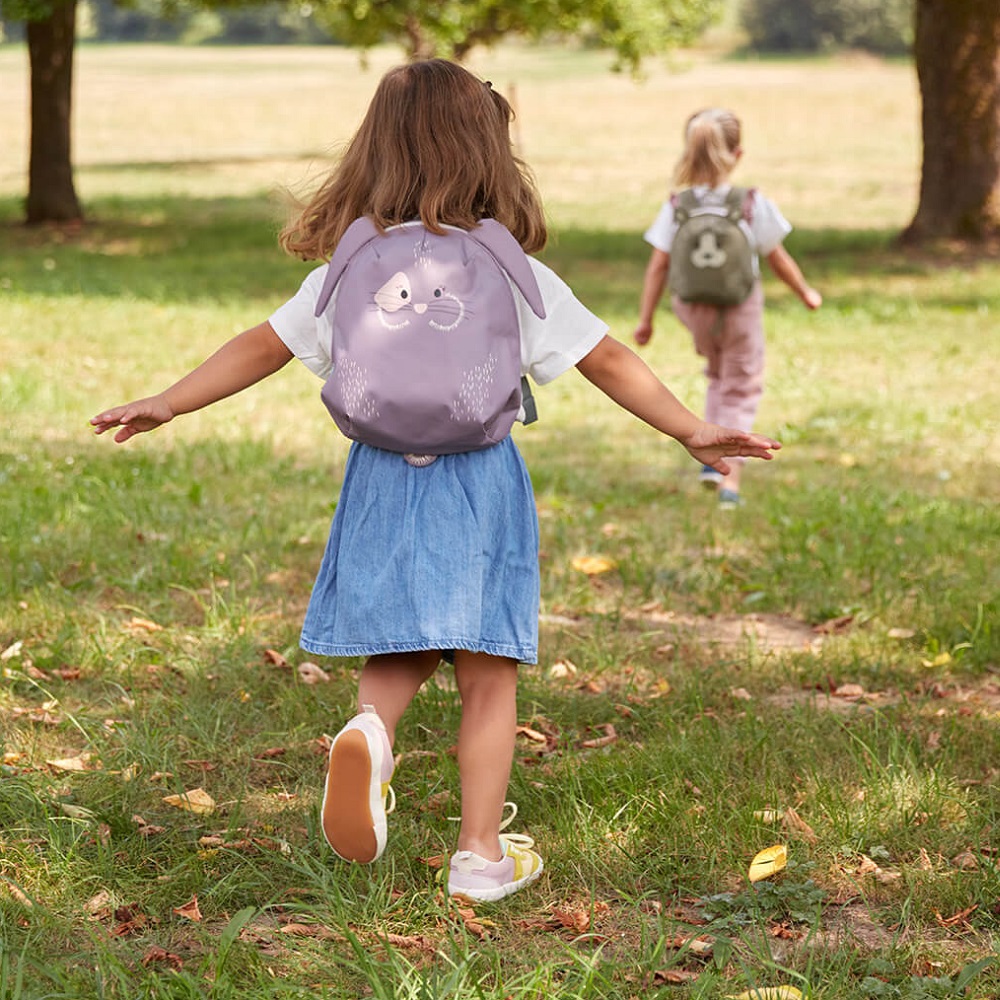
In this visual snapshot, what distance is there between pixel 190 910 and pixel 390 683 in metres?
0.61

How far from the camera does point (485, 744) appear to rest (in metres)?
3.04

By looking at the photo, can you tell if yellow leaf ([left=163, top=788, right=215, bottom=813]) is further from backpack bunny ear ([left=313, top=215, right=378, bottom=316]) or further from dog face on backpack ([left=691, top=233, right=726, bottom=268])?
dog face on backpack ([left=691, top=233, right=726, bottom=268])

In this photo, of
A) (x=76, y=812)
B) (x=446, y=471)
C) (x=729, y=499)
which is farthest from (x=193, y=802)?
(x=729, y=499)

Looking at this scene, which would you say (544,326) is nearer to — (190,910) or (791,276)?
(190,910)

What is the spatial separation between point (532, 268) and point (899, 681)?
6.67 ft

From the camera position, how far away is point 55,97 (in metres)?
17.4

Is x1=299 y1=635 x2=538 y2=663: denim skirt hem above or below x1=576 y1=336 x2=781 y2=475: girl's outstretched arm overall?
below

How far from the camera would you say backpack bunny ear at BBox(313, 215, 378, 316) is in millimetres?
2943

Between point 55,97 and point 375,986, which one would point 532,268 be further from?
point 55,97

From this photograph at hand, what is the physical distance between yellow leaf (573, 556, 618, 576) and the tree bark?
10.5 m

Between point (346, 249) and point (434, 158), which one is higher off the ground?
point (434, 158)

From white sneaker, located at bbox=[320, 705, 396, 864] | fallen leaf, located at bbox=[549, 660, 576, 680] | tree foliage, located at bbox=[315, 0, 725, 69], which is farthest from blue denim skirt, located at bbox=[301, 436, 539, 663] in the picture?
tree foliage, located at bbox=[315, 0, 725, 69]

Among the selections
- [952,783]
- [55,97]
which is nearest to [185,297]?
[55,97]

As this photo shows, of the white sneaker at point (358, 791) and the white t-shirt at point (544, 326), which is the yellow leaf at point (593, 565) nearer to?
the white t-shirt at point (544, 326)
